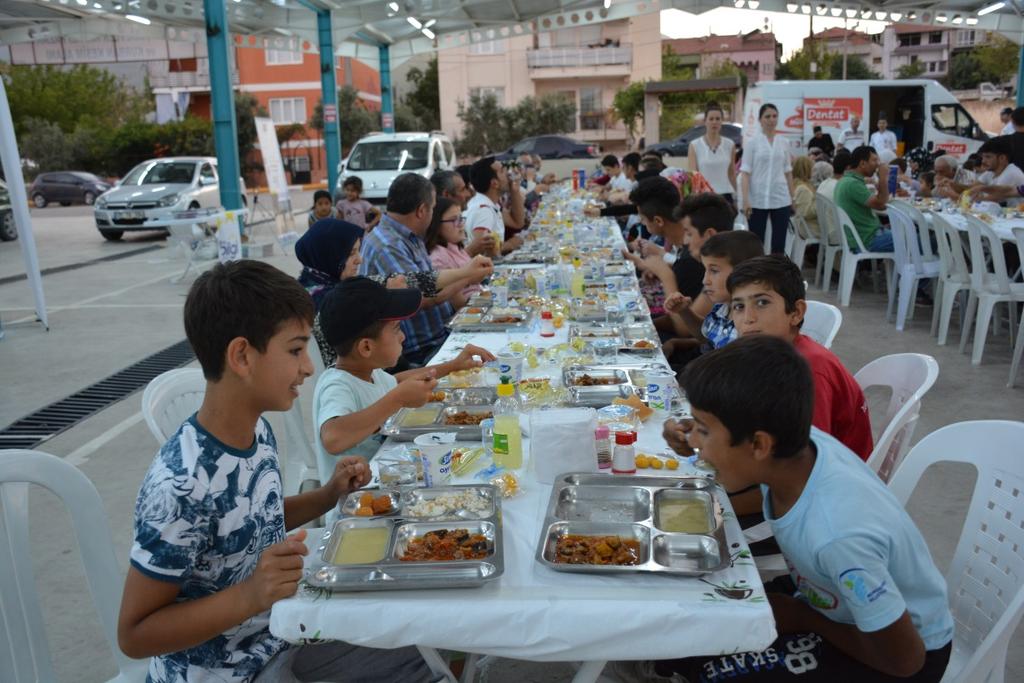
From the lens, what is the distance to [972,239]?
18.5 feet

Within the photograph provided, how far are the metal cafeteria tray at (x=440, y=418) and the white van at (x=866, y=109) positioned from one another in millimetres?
13086

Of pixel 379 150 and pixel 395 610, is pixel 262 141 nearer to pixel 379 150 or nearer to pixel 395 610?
pixel 379 150

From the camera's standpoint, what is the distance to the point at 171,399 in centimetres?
258

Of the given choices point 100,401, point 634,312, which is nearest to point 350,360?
point 634,312

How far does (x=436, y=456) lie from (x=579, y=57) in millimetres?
34895

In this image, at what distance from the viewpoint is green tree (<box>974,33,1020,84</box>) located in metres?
31.2

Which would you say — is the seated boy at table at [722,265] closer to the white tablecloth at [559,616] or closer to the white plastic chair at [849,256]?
the white tablecloth at [559,616]

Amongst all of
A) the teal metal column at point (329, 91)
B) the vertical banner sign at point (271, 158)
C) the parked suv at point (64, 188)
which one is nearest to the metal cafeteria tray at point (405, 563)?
the vertical banner sign at point (271, 158)

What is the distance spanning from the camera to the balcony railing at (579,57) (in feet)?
113

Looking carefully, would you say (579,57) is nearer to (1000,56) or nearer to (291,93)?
(291,93)

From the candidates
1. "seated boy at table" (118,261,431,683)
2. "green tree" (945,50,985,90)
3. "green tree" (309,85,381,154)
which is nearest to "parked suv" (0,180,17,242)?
"seated boy at table" (118,261,431,683)

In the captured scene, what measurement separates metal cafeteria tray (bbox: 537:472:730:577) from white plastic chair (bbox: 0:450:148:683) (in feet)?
3.41

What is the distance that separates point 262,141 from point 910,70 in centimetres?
4655

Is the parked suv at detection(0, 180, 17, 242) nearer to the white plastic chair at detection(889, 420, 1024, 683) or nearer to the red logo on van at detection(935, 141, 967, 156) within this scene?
the white plastic chair at detection(889, 420, 1024, 683)
